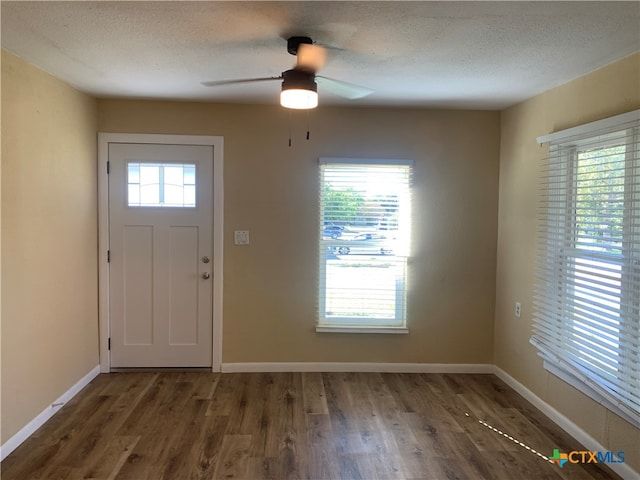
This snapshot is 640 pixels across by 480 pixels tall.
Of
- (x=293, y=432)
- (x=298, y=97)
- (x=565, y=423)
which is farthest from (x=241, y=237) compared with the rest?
(x=565, y=423)

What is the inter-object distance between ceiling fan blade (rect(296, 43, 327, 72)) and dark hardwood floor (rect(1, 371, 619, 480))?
2.16 meters

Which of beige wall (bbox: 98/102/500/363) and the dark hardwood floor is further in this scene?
beige wall (bbox: 98/102/500/363)

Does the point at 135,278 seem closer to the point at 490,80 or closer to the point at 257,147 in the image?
the point at 257,147

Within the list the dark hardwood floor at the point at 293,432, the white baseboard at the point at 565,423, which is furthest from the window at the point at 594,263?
the dark hardwood floor at the point at 293,432

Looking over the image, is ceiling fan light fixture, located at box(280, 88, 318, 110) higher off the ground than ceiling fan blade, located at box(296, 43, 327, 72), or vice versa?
ceiling fan blade, located at box(296, 43, 327, 72)

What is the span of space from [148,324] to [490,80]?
3.30 m

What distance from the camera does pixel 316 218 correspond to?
3.61 m

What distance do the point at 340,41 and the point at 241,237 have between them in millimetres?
1922

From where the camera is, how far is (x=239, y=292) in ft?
11.9

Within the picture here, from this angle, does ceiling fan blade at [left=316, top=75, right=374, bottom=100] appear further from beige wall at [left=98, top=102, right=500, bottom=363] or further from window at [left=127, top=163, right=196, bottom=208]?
window at [left=127, top=163, right=196, bottom=208]

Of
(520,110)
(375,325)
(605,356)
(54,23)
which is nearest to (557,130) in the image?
(520,110)

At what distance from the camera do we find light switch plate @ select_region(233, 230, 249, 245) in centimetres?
359

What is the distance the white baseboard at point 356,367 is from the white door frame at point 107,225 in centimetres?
25

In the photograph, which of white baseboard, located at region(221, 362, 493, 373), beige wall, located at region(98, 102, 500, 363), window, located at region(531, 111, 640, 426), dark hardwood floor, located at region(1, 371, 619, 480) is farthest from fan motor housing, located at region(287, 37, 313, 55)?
white baseboard, located at region(221, 362, 493, 373)
